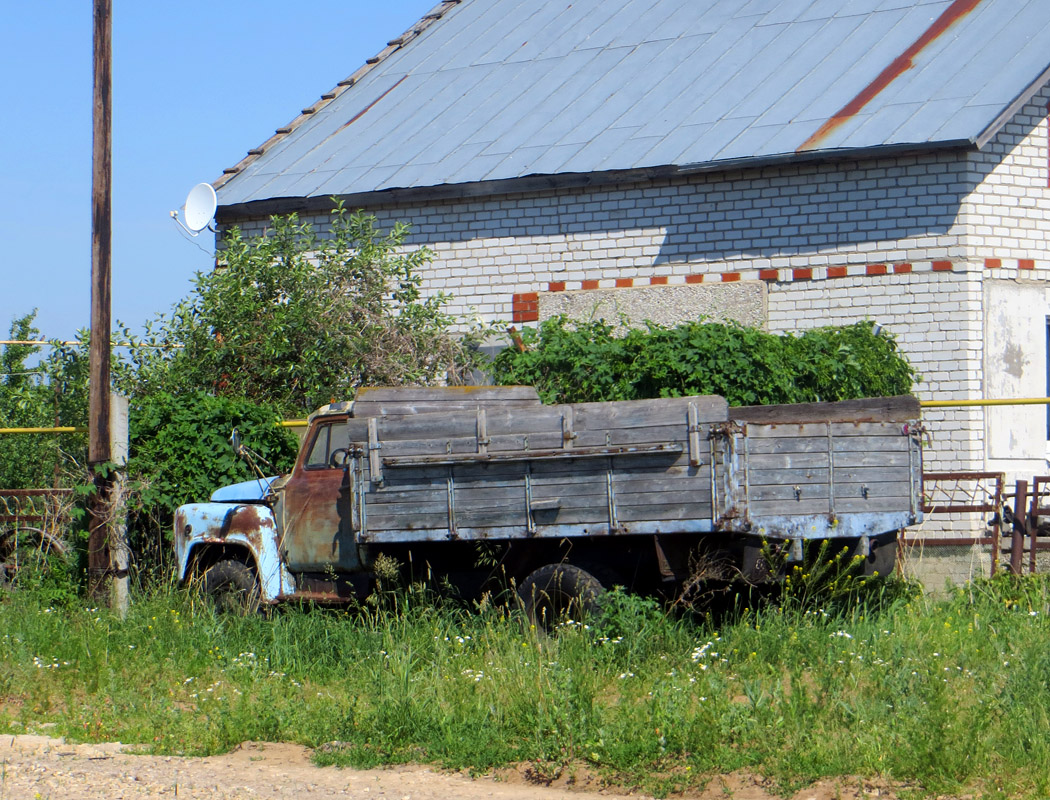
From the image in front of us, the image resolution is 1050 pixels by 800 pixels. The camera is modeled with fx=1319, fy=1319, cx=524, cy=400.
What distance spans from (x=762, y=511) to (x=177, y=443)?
584cm

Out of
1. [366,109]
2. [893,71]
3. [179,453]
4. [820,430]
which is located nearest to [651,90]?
[893,71]

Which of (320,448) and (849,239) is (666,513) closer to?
(320,448)

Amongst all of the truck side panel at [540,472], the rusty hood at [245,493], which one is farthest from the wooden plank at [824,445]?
the rusty hood at [245,493]

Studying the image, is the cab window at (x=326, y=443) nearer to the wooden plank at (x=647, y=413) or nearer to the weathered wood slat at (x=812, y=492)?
the wooden plank at (x=647, y=413)

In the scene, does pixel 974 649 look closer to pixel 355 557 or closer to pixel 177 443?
pixel 355 557

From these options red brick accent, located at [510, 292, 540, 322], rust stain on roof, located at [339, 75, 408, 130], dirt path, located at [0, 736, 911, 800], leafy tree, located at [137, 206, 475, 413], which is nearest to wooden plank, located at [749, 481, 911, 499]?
dirt path, located at [0, 736, 911, 800]

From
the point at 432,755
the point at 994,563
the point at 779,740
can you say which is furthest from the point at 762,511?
the point at 994,563

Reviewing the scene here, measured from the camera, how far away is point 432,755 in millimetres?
6543

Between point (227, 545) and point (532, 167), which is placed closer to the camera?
point (227, 545)

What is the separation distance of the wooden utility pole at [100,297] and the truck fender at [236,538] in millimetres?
989

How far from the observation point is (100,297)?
10.6 meters

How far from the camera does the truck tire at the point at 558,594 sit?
8258mm

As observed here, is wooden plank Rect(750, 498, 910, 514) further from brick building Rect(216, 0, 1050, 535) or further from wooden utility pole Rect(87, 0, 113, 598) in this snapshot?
wooden utility pole Rect(87, 0, 113, 598)

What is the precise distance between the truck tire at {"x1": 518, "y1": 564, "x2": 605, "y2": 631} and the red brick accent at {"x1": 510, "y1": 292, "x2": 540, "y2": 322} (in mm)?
7230
